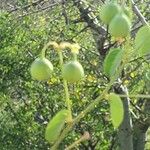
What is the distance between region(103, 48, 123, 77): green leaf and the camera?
26.9 inches

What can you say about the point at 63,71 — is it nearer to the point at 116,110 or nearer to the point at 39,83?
the point at 116,110

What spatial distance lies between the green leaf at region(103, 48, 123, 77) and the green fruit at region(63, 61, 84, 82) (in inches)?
2.3

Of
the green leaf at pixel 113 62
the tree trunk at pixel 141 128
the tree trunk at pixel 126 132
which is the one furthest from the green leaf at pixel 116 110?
the tree trunk at pixel 141 128

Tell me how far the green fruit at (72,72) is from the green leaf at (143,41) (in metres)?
0.08

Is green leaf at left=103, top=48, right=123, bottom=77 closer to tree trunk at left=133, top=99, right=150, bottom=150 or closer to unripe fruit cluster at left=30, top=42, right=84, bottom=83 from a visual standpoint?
unripe fruit cluster at left=30, top=42, right=84, bottom=83

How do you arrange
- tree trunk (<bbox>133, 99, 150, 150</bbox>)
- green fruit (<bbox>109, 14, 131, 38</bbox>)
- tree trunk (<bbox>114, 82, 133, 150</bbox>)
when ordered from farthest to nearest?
tree trunk (<bbox>133, 99, 150, 150</bbox>)
tree trunk (<bbox>114, 82, 133, 150</bbox>)
green fruit (<bbox>109, 14, 131, 38</bbox>)

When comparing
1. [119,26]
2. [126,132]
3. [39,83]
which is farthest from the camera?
[39,83]

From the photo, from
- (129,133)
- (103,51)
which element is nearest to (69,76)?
(103,51)

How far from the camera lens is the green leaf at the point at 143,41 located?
0.67 m

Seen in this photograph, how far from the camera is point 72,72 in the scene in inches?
24.6

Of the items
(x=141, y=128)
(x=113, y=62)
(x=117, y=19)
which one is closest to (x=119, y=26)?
(x=117, y=19)

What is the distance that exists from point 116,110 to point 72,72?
0.28ft

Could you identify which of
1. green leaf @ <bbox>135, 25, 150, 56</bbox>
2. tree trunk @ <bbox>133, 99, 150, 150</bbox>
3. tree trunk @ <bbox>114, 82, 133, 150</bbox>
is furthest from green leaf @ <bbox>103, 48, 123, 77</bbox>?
tree trunk @ <bbox>133, 99, 150, 150</bbox>

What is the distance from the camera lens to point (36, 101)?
4.03 metres
